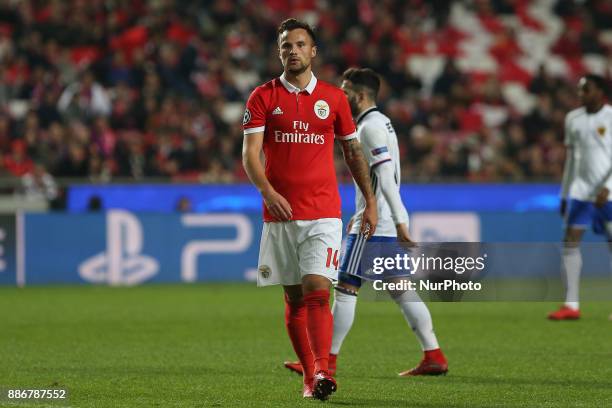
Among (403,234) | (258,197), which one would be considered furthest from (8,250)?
(403,234)

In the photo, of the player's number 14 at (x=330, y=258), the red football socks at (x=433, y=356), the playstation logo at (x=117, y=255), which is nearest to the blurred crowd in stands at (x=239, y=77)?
the playstation logo at (x=117, y=255)

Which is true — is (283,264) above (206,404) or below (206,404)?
above

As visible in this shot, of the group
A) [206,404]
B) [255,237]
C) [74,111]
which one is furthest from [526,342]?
[74,111]

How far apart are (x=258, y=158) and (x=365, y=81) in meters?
1.69

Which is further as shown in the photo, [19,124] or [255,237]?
[19,124]

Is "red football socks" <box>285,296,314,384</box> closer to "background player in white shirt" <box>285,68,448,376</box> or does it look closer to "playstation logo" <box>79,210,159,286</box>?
"background player in white shirt" <box>285,68,448,376</box>

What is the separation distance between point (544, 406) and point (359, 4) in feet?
60.2

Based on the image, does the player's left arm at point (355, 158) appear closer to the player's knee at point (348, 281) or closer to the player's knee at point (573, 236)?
the player's knee at point (348, 281)

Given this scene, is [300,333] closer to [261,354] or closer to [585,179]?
[261,354]

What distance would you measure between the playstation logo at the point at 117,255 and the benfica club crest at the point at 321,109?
955cm

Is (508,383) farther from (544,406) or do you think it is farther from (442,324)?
Result: (442,324)

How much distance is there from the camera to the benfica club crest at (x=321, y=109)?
6.34m

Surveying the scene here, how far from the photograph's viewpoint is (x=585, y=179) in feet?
36.9

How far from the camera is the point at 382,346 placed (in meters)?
9.12
